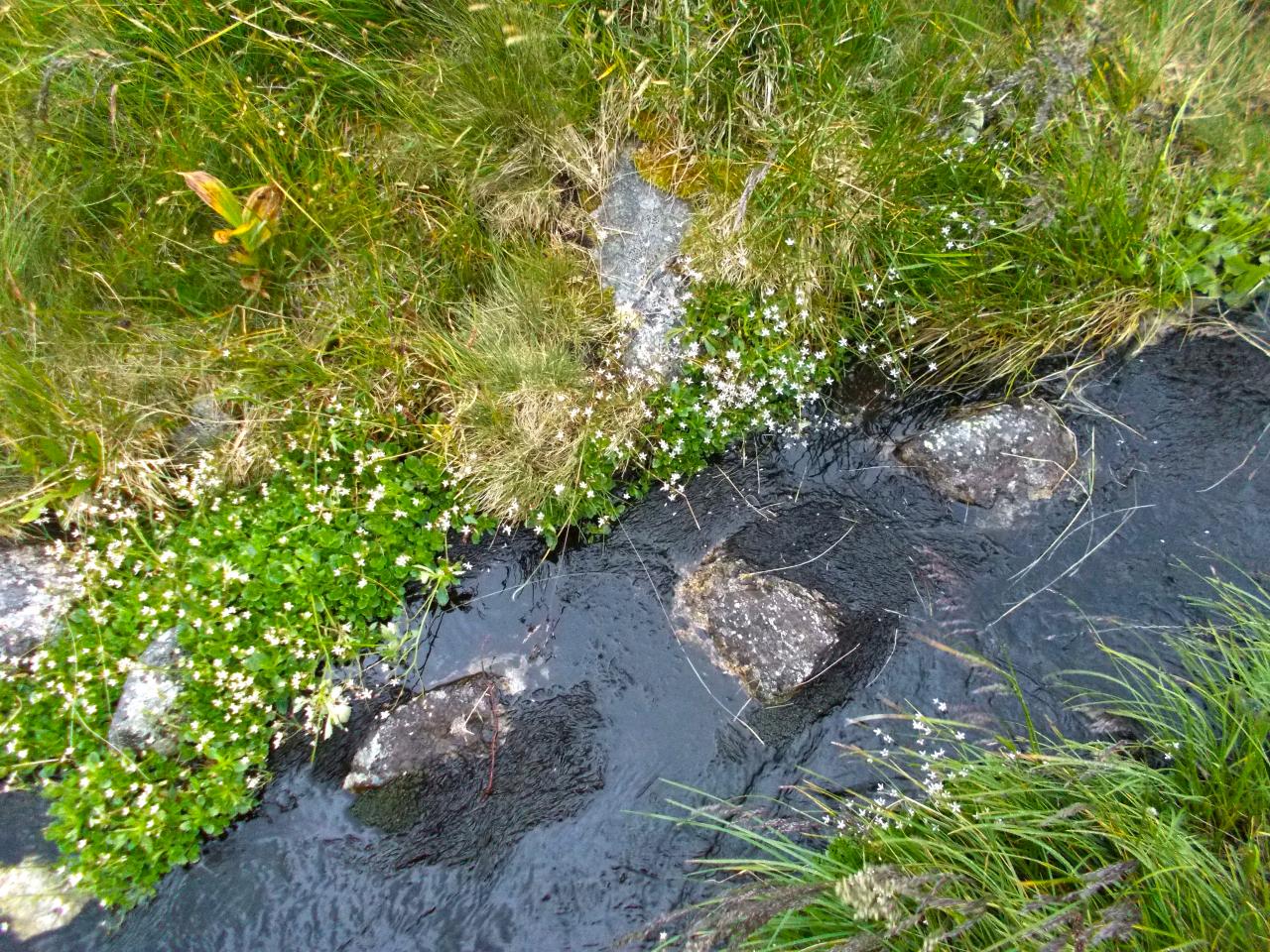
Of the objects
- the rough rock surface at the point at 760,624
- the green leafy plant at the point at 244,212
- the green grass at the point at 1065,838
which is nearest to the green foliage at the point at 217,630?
the green leafy plant at the point at 244,212

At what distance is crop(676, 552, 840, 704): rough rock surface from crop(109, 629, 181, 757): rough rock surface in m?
2.38

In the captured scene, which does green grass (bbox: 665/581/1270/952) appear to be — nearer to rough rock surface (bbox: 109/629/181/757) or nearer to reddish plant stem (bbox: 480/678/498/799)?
reddish plant stem (bbox: 480/678/498/799)

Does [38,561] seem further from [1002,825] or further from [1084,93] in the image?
[1084,93]

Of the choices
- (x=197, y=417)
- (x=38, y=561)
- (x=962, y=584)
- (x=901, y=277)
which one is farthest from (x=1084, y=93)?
(x=38, y=561)

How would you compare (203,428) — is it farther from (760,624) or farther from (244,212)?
(760,624)

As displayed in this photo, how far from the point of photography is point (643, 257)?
4.02 m

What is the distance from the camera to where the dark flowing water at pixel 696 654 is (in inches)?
126

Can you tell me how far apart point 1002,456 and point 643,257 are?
84.0 inches

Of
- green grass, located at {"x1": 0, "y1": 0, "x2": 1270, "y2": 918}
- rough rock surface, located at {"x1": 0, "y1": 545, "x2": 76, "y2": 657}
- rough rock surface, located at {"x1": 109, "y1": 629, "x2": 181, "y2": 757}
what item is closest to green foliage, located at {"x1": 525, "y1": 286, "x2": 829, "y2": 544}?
green grass, located at {"x1": 0, "y1": 0, "x2": 1270, "y2": 918}

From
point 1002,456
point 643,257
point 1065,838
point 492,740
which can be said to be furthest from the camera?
point 643,257

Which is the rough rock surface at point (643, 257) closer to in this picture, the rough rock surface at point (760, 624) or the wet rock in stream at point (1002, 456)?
the rough rock surface at point (760, 624)

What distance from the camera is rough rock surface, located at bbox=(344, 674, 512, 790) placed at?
11.2 ft

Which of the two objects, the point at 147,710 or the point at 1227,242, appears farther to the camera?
the point at 1227,242

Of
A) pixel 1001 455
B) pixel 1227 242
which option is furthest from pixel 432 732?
pixel 1227 242
